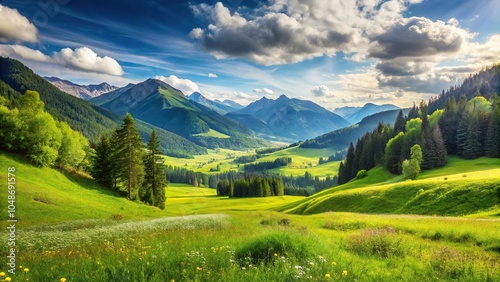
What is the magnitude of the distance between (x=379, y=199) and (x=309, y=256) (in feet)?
142

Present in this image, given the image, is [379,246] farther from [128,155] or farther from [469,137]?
[469,137]

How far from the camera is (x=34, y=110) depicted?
177 feet

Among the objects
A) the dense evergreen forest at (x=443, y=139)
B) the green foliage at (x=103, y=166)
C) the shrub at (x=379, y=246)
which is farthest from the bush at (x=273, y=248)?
the dense evergreen forest at (x=443, y=139)

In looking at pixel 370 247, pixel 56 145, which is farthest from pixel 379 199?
pixel 56 145

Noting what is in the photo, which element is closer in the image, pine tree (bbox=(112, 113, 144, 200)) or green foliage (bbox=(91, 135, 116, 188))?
pine tree (bbox=(112, 113, 144, 200))

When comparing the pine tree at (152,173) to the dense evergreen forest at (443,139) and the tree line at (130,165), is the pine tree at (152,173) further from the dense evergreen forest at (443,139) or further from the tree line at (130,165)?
the dense evergreen forest at (443,139)

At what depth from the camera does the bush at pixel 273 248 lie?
9302 millimetres

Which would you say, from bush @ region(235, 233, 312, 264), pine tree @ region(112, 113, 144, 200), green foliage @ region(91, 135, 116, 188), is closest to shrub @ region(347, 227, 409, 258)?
bush @ region(235, 233, 312, 264)

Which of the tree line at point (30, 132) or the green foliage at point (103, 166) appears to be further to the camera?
the green foliage at point (103, 166)

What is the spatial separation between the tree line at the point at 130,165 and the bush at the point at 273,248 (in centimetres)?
5322

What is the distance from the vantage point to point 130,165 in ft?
190

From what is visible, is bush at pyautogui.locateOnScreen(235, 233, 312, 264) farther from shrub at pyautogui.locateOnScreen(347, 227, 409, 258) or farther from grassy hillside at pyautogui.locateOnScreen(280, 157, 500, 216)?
grassy hillside at pyautogui.locateOnScreen(280, 157, 500, 216)

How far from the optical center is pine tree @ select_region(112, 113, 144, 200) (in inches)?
2286

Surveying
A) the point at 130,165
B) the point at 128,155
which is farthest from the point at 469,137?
the point at 128,155
